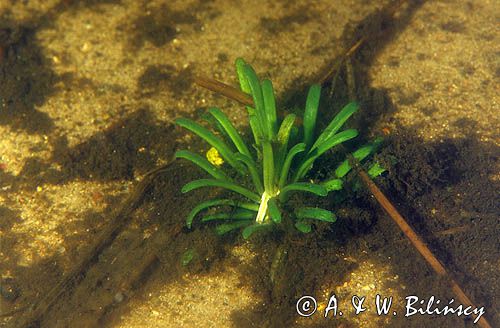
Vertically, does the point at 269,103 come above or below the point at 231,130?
above

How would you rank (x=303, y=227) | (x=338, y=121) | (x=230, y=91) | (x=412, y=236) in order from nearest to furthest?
(x=303, y=227)
(x=412, y=236)
(x=338, y=121)
(x=230, y=91)

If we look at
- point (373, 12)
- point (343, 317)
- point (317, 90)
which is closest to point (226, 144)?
point (317, 90)

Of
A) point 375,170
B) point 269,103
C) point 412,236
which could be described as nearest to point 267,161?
point 269,103

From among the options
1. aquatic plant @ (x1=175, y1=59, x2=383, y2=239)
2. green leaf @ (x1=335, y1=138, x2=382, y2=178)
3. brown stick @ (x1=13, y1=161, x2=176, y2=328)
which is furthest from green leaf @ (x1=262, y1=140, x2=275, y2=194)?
brown stick @ (x1=13, y1=161, x2=176, y2=328)

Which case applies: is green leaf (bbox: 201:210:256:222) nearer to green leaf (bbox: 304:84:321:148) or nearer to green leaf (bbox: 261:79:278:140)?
green leaf (bbox: 261:79:278:140)

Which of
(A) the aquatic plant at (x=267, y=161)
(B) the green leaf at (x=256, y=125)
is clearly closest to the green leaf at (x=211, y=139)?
(A) the aquatic plant at (x=267, y=161)

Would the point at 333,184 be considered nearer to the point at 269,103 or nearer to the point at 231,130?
the point at 269,103
